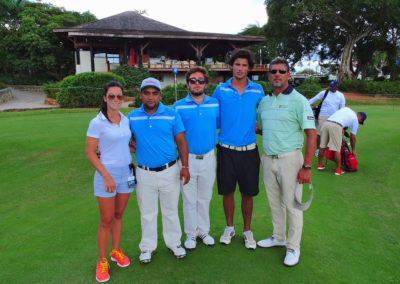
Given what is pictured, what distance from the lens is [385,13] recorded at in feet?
94.1

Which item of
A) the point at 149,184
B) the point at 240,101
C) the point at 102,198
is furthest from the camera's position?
the point at 240,101

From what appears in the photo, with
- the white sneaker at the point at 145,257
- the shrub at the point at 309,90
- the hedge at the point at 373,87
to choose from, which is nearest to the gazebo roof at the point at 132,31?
the shrub at the point at 309,90

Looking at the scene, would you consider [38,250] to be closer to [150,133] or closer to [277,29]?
[150,133]

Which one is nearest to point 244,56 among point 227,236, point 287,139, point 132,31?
point 287,139

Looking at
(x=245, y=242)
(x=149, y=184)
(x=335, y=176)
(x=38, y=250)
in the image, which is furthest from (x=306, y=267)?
(x=335, y=176)

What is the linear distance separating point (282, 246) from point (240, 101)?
174 centimetres

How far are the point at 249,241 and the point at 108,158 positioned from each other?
72.5 inches

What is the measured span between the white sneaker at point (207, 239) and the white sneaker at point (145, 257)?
68 cm

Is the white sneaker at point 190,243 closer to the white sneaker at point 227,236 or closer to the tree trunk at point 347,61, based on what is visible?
the white sneaker at point 227,236

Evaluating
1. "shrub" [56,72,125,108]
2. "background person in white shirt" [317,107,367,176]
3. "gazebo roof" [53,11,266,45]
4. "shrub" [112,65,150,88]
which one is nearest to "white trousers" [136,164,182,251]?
"background person in white shirt" [317,107,367,176]

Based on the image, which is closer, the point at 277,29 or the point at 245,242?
the point at 245,242

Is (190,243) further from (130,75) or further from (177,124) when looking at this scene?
(130,75)

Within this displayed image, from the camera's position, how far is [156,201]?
11.0 ft

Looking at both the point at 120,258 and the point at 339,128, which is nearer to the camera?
the point at 120,258
